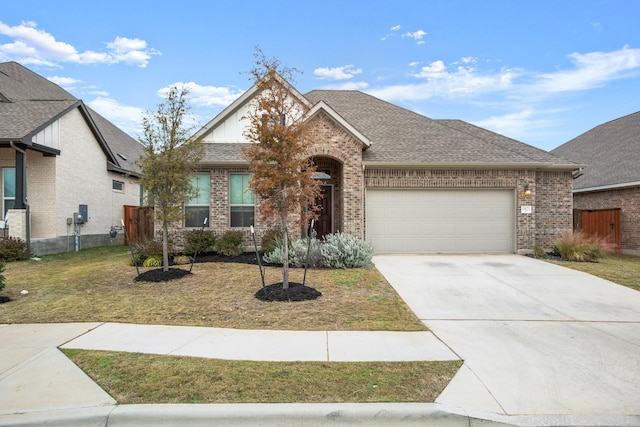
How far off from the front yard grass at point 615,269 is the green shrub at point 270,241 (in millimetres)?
8707

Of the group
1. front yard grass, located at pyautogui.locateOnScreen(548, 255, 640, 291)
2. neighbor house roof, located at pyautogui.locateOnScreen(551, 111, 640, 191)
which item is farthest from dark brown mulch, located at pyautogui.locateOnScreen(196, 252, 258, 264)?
neighbor house roof, located at pyautogui.locateOnScreen(551, 111, 640, 191)

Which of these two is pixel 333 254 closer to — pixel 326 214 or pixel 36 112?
pixel 326 214

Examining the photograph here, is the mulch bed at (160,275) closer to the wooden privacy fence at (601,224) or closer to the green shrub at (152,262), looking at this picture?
the green shrub at (152,262)

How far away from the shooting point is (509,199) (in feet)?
44.4

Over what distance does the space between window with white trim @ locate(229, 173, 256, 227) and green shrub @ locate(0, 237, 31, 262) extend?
6.67 metres

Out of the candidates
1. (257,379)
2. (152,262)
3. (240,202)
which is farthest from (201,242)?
(257,379)

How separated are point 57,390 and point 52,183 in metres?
13.2

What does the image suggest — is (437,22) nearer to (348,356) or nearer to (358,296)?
(358,296)

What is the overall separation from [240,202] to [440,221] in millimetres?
7246

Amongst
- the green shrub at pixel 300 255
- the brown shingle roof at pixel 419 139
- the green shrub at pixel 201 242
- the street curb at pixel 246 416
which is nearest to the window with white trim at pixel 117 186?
the green shrub at pixel 201 242

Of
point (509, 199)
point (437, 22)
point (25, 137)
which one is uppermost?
point (437, 22)

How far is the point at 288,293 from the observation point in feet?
24.0

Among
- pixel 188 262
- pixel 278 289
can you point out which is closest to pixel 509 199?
pixel 278 289

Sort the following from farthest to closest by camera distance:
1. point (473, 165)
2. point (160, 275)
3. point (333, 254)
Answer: point (473, 165), point (333, 254), point (160, 275)
